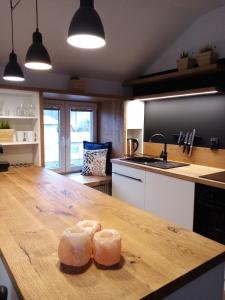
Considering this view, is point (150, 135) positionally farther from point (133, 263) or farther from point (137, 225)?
point (133, 263)

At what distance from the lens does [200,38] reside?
9.80ft

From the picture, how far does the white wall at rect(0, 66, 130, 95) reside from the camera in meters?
3.12

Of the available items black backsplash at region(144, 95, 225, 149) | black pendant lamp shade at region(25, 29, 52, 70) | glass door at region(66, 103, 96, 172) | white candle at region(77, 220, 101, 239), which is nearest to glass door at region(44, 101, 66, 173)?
glass door at region(66, 103, 96, 172)

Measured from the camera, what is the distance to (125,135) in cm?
369

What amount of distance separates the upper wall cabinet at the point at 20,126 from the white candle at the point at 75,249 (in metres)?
2.26

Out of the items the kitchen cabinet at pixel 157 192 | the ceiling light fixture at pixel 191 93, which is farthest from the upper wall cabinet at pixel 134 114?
the kitchen cabinet at pixel 157 192

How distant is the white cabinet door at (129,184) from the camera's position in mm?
3072

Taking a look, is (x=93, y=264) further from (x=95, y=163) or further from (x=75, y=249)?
(x=95, y=163)

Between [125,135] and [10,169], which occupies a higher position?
→ [125,135]

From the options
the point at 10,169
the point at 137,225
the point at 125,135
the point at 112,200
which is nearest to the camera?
the point at 137,225

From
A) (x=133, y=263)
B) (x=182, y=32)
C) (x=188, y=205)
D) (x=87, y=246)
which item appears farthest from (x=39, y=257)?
(x=182, y=32)

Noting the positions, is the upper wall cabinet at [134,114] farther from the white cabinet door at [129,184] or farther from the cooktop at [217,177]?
the cooktop at [217,177]

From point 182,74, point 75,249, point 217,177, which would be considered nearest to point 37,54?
point 75,249

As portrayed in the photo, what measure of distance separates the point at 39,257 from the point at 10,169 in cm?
198
